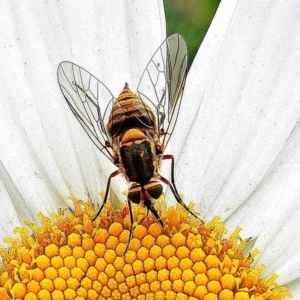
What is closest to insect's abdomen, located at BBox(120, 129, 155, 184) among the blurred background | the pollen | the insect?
the insect

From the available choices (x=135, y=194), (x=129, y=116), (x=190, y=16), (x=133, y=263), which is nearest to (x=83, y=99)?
(x=129, y=116)

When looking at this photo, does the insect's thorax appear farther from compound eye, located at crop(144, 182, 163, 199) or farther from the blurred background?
the blurred background

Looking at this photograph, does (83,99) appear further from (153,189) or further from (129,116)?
(153,189)

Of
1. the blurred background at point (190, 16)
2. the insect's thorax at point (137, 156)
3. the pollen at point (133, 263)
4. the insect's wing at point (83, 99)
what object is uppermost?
the blurred background at point (190, 16)

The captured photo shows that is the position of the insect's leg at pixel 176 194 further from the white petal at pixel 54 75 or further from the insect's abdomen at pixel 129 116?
the white petal at pixel 54 75

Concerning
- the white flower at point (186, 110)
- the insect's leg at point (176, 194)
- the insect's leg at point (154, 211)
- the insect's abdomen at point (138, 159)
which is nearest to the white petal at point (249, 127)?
the white flower at point (186, 110)

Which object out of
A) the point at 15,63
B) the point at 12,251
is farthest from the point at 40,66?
the point at 12,251
